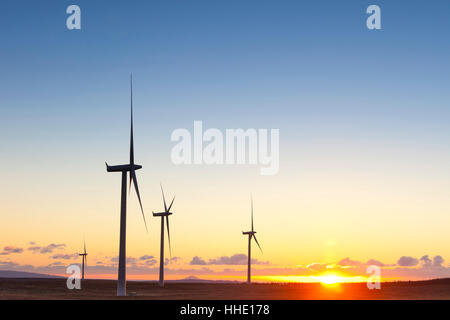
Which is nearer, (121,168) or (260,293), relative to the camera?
(121,168)

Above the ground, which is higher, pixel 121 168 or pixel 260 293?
pixel 121 168

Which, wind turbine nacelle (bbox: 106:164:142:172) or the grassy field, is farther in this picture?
wind turbine nacelle (bbox: 106:164:142:172)

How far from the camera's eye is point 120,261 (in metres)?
78.4

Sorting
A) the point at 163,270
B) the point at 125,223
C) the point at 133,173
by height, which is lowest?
the point at 163,270

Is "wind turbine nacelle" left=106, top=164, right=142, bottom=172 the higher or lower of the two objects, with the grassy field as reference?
higher

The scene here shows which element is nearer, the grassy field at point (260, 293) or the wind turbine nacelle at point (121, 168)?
the grassy field at point (260, 293)

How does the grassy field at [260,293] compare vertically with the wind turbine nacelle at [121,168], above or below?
below
